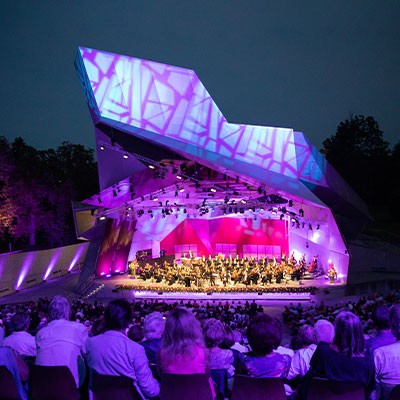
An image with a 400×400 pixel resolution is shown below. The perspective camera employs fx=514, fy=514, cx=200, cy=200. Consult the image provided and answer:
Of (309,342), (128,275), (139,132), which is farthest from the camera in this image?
(128,275)

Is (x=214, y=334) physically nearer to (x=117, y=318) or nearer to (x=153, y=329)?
(x=153, y=329)

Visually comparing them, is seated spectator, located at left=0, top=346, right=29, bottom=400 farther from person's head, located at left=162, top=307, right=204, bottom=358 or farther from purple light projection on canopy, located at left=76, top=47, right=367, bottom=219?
purple light projection on canopy, located at left=76, top=47, right=367, bottom=219

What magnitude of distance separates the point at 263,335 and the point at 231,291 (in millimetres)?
16413

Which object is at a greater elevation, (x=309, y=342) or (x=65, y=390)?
(x=309, y=342)

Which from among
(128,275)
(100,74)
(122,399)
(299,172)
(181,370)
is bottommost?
(128,275)

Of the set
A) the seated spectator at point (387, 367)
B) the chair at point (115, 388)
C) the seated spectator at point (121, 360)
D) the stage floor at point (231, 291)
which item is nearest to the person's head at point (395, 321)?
the seated spectator at point (387, 367)

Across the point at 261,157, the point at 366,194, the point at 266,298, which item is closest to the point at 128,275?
the point at 266,298

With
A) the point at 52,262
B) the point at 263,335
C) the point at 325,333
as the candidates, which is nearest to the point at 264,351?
the point at 263,335

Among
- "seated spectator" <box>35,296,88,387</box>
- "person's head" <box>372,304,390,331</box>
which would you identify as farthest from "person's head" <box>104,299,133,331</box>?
"person's head" <box>372,304,390,331</box>

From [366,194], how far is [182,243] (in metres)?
22.6

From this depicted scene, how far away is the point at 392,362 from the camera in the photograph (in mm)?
3422

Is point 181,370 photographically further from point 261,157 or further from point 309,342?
point 261,157

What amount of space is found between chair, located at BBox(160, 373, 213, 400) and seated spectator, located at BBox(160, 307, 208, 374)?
183mm

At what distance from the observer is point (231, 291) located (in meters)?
19.5
